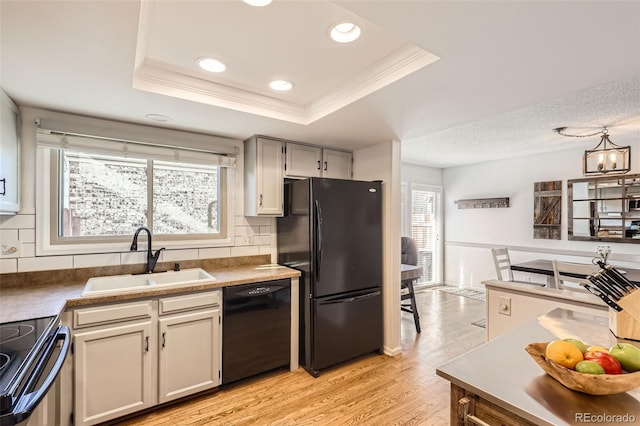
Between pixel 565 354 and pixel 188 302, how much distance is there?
2.11m

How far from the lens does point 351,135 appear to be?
2.89m

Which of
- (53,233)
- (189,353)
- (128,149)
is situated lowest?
(189,353)

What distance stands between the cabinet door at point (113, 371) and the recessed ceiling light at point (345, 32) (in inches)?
82.8

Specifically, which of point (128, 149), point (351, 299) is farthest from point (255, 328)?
point (128, 149)

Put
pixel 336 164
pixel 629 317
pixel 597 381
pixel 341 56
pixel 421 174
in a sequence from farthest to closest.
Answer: pixel 421 174
pixel 336 164
pixel 341 56
pixel 629 317
pixel 597 381

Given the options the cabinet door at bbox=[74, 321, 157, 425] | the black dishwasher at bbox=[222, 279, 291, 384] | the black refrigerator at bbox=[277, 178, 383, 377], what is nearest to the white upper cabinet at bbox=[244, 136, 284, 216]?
the black refrigerator at bbox=[277, 178, 383, 377]

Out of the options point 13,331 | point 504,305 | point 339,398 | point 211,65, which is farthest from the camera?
point 339,398

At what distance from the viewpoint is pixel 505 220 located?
5.22 metres

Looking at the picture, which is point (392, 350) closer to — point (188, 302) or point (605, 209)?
point (188, 302)

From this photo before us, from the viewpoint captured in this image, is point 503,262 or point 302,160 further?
point 503,262

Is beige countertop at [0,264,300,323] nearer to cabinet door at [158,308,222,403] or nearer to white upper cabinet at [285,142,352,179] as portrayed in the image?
cabinet door at [158,308,222,403]

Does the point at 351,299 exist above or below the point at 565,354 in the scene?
below

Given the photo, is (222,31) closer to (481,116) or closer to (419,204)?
(481,116)

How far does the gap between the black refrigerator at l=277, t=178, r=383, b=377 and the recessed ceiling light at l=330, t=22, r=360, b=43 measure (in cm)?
123
